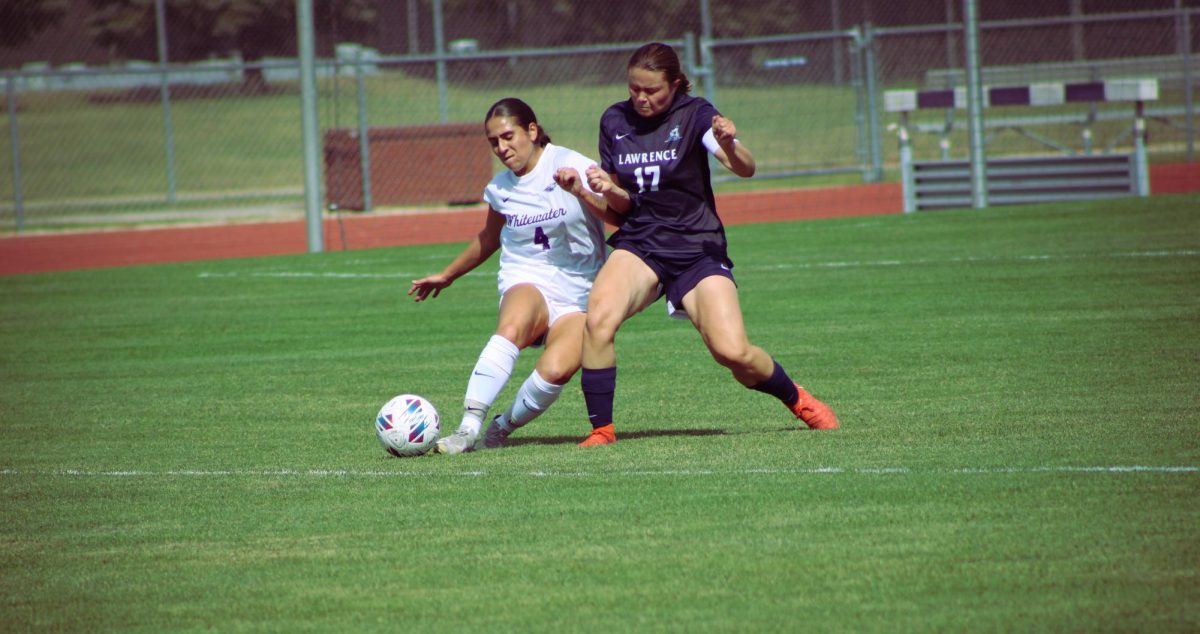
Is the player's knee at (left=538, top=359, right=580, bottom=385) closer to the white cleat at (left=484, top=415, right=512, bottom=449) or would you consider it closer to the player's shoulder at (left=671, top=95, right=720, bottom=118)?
the white cleat at (left=484, top=415, right=512, bottom=449)

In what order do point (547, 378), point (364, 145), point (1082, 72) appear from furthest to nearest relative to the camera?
1. point (1082, 72)
2. point (364, 145)
3. point (547, 378)

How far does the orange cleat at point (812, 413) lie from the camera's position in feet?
24.8

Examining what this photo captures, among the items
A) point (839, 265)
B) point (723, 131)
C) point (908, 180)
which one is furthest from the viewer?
point (908, 180)

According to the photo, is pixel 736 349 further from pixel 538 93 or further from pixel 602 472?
pixel 538 93

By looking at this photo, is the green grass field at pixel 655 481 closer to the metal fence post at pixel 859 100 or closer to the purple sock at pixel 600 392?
the purple sock at pixel 600 392

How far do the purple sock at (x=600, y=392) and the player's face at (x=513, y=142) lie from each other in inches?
41.7

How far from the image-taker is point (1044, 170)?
21.7m

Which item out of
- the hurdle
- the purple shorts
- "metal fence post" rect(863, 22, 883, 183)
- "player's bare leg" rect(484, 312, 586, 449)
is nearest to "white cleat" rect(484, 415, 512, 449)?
"player's bare leg" rect(484, 312, 586, 449)

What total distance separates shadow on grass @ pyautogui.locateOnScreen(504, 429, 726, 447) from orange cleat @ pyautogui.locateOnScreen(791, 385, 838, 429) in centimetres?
37

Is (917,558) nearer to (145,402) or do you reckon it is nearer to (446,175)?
(145,402)

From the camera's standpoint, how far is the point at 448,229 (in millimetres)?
23906

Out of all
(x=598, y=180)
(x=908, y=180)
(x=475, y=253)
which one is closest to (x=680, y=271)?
(x=598, y=180)

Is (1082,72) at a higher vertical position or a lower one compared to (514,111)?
higher

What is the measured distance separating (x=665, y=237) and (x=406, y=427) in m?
1.46
